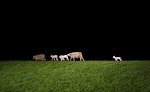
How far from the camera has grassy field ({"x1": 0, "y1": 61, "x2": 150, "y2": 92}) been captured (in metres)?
7.75

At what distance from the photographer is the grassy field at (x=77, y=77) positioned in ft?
25.4

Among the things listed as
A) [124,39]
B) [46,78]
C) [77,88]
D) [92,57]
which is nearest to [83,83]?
[77,88]

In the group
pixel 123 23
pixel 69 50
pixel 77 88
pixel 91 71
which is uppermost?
pixel 123 23

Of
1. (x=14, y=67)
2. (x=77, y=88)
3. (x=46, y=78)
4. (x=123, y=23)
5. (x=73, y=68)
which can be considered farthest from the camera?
(x=123, y=23)

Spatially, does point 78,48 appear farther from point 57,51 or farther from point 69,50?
point 57,51

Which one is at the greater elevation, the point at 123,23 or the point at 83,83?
the point at 123,23

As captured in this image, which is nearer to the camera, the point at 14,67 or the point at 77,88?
the point at 77,88

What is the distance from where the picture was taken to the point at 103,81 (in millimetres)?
8109

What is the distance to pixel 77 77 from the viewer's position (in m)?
8.62

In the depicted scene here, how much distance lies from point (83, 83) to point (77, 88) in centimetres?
44

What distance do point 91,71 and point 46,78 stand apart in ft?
6.89

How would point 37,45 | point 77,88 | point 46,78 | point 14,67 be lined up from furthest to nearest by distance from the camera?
point 37,45 < point 14,67 < point 46,78 < point 77,88

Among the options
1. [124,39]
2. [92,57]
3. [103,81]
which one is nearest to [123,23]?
[124,39]

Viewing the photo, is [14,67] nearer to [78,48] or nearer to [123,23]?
[78,48]
